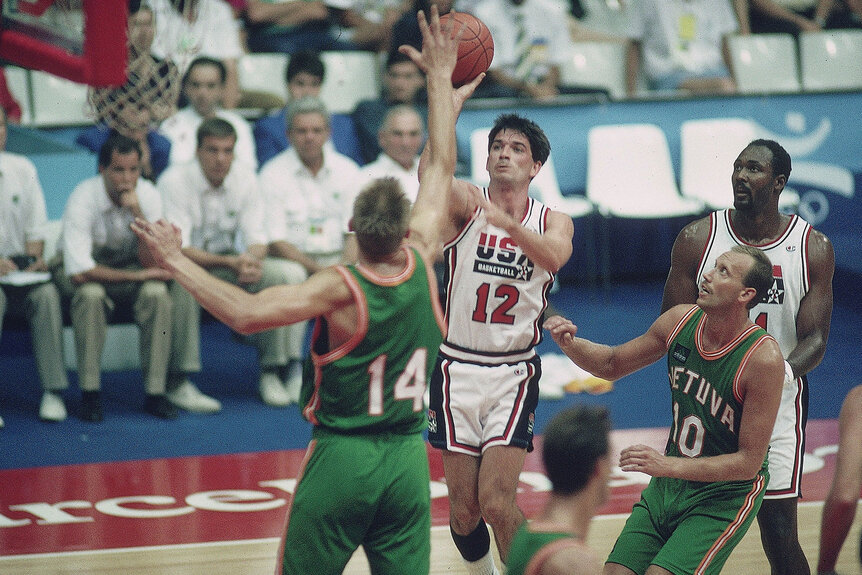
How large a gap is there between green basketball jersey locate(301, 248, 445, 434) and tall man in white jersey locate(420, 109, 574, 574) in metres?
1.14

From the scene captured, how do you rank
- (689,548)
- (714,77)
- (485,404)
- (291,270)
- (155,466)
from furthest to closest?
1. (714,77)
2. (291,270)
3. (155,466)
4. (485,404)
5. (689,548)

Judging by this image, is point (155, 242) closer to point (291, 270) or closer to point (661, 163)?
point (291, 270)

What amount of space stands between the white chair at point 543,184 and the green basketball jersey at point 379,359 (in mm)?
5995

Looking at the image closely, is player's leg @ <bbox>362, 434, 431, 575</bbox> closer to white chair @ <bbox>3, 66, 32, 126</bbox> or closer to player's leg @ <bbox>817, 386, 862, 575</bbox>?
player's leg @ <bbox>817, 386, 862, 575</bbox>

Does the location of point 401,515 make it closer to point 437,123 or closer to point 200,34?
point 437,123

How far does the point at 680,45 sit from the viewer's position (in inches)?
449

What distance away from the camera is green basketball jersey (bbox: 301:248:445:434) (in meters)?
3.68

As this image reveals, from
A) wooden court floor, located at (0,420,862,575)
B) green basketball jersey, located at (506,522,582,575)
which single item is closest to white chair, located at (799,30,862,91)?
wooden court floor, located at (0,420,862,575)

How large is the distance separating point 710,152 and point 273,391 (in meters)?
4.59

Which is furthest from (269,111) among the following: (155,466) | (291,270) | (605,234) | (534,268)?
(534,268)

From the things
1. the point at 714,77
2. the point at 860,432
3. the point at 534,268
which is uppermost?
the point at 714,77

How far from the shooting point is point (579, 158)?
1042cm

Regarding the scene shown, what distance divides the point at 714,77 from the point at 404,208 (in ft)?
27.5

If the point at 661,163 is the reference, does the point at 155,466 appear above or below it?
below
